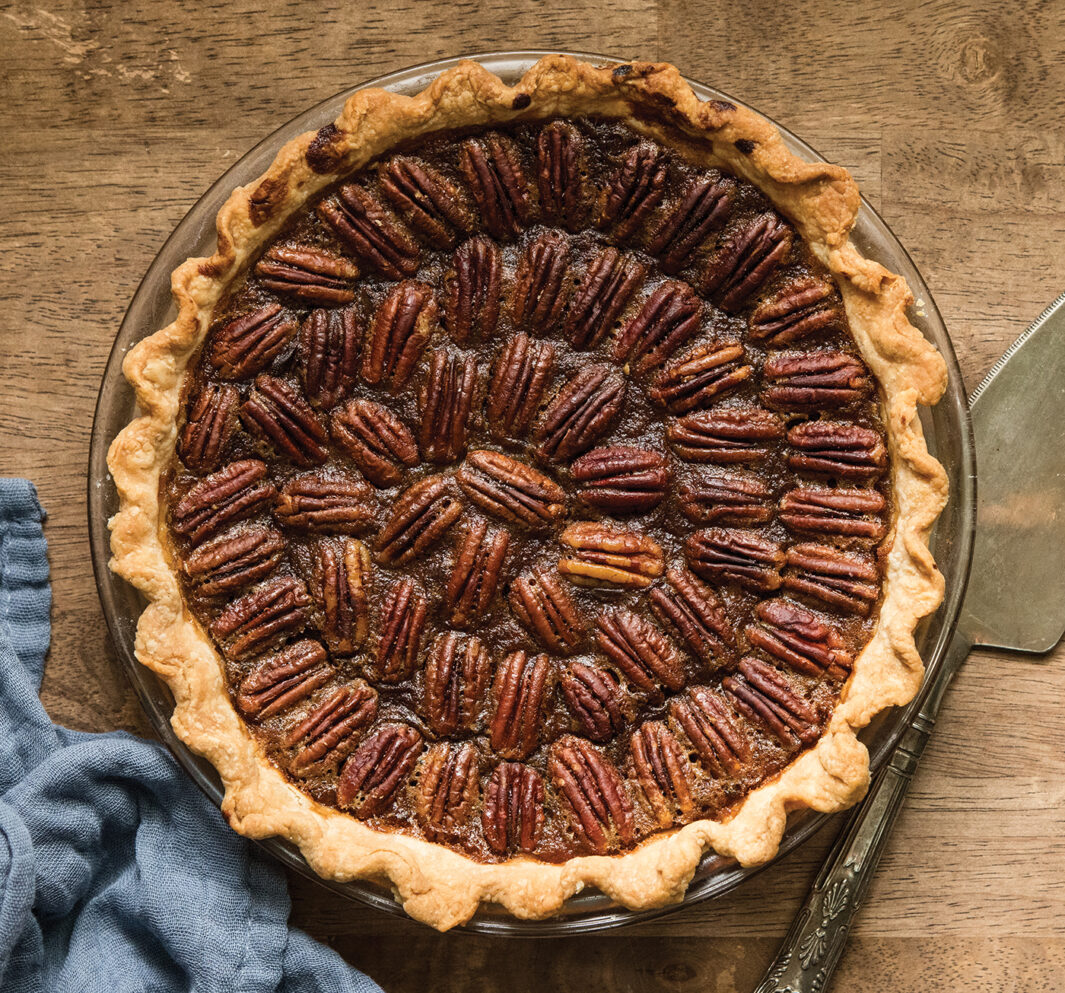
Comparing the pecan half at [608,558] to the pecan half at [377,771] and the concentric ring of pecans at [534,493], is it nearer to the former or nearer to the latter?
the concentric ring of pecans at [534,493]

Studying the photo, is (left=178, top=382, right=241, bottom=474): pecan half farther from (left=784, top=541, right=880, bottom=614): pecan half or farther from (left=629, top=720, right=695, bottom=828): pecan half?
(left=784, top=541, right=880, bottom=614): pecan half

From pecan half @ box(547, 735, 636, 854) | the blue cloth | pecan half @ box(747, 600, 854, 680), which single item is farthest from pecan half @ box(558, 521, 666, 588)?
the blue cloth

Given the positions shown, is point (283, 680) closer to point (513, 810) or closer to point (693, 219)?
point (513, 810)

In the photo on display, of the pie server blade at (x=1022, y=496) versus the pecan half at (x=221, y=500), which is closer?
the pecan half at (x=221, y=500)

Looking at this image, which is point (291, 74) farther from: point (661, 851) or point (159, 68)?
point (661, 851)

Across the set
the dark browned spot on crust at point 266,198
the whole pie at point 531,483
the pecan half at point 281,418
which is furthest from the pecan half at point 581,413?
the dark browned spot on crust at point 266,198

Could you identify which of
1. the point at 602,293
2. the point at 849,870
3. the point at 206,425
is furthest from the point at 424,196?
the point at 849,870

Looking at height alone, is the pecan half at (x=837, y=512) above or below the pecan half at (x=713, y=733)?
above

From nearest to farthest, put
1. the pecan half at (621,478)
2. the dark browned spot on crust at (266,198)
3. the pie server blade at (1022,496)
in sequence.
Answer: the dark browned spot on crust at (266,198), the pecan half at (621,478), the pie server blade at (1022,496)
